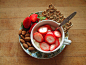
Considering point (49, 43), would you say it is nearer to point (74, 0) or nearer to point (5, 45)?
point (5, 45)

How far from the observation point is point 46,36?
0.69 meters

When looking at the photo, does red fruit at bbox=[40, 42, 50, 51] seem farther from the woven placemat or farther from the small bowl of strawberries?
the woven placemat

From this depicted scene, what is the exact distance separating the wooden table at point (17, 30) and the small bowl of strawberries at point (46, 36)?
0.68 ft

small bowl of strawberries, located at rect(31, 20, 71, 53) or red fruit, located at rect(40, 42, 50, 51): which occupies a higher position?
small bowl of strawberries, located at rect(31, 20, 71, 53)

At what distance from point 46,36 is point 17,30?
13.5 inches

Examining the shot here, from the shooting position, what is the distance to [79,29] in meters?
0.90

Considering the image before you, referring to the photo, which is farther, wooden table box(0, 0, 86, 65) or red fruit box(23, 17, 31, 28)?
wooden table box(0, 0, 86, 65)

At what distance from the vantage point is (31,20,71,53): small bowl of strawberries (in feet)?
2.26

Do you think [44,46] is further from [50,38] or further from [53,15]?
[53,15]

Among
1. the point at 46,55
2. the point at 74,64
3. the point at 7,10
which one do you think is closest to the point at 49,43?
the point at 46,55

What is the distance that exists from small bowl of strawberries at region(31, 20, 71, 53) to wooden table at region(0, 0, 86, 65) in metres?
0.21

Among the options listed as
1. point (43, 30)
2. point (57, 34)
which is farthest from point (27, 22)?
point (57, 34)

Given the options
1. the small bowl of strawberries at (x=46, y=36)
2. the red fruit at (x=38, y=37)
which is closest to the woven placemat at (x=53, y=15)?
the small bowl of strawberries at (x=46, y=36)

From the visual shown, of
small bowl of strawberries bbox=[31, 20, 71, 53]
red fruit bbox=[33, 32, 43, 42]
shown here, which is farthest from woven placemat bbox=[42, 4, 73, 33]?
red fruit bbox=[33, 32, 43, 42]
